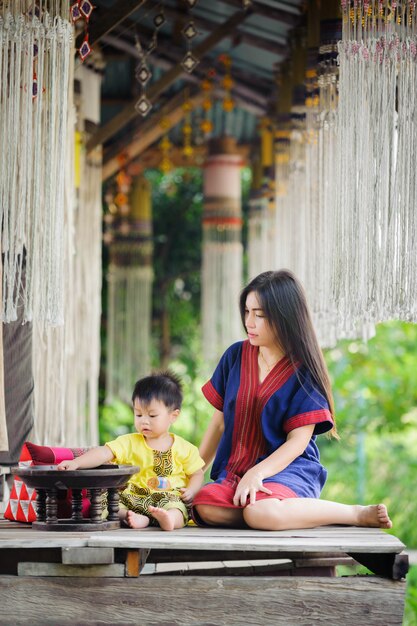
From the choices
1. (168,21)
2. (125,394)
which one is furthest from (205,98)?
(125,394)

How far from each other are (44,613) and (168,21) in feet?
13.4

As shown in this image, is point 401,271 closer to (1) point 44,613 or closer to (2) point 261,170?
(1) point 44,613

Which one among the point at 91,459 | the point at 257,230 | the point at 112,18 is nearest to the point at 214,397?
the point at 91,459

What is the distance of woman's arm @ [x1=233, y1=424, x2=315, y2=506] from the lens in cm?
337

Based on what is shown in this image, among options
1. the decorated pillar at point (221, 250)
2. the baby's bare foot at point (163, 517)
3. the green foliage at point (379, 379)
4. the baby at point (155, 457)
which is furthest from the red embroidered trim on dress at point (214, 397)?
the green foliage at point (379, 379)

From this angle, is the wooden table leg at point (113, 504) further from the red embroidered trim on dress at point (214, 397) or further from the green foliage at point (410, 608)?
the green foliage at point (410, 608)

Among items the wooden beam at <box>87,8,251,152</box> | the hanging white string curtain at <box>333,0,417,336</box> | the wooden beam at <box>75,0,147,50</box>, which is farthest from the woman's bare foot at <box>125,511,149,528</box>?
the wooden beam at <box>87,8,251,152</box>

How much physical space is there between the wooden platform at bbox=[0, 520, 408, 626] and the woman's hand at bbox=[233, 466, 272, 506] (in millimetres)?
232

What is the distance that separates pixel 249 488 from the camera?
3367 millimetres

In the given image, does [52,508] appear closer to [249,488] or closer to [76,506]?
[76,506]

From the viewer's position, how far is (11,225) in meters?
3.45

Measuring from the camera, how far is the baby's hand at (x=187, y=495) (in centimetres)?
353

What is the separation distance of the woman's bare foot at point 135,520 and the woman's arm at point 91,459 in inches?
6.9

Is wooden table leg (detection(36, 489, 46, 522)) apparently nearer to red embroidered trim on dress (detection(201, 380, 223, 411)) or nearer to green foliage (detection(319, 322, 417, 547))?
red embroidered trim on dress (detection(201, 380, 223, 411))
